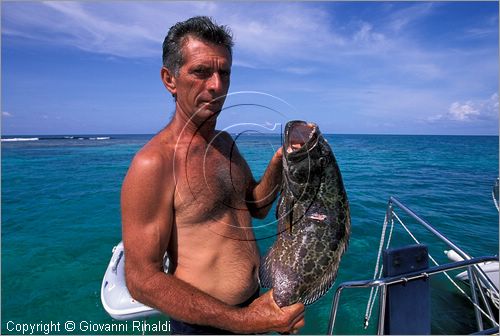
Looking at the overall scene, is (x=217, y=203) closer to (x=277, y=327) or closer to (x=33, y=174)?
(x=277, y=327)

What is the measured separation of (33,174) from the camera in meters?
30.8

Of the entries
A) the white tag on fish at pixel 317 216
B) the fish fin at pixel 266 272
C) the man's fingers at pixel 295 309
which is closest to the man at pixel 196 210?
the man's fingers at pixel 295 309

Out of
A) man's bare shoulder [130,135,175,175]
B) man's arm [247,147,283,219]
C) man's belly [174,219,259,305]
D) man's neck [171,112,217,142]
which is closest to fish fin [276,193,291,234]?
man's arm [247,147,283,219]

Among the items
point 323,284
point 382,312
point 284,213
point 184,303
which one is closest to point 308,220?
point 284,213

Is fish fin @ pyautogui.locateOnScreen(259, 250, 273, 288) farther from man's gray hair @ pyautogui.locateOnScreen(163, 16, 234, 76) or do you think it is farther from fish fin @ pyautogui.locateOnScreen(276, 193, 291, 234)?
man's gray hair @ pyautogui.locateOnScreen(163, 16, 234, 76)

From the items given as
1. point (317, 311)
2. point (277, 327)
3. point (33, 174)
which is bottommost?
point (33, 174)

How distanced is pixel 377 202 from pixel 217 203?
57.5 feet

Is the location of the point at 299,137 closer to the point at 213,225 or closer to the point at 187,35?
the point at 213,225

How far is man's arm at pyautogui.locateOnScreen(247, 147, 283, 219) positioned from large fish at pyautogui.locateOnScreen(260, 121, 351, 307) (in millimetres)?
206

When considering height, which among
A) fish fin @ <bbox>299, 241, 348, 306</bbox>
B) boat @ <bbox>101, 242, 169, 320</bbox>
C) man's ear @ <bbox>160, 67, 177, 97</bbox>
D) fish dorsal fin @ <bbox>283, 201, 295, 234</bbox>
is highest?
man's ear @ <bbox>160, 67, 177, 97</bbox>

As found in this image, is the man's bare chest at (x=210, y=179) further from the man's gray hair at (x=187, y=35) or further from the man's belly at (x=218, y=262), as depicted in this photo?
the man's gray hair at (x=187, y=35)

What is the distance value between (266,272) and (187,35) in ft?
6.71

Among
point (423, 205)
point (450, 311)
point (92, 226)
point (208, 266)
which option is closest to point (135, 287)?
point (208, 266)

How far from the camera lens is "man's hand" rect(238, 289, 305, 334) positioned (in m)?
2.32
